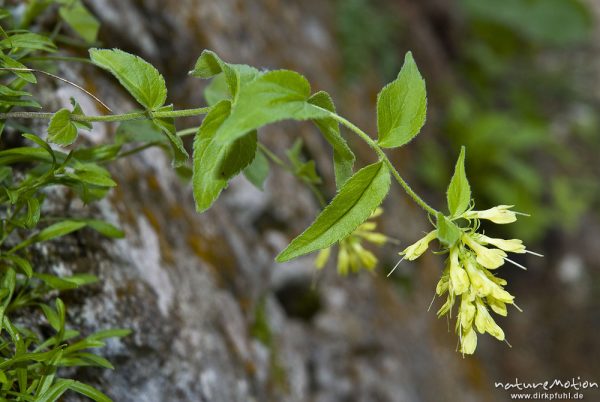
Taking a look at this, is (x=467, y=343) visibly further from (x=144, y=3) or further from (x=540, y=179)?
(x=540, y=179)

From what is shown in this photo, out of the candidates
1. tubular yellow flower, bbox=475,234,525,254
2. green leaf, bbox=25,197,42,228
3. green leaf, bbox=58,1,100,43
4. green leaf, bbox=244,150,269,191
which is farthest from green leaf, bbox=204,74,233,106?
tubular yellow flower, bbox=475,234,525,254

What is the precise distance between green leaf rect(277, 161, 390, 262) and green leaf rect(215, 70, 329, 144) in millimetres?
184

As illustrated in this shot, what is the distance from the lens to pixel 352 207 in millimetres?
1459

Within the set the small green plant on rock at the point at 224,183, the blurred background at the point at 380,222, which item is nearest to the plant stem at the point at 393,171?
the small green plant on rock at the point at 224,183

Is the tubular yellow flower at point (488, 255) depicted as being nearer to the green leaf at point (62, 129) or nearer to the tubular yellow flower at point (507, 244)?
the tubular yellow flower at point (507, 244)

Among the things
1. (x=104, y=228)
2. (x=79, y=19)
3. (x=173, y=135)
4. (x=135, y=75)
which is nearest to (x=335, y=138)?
(x=173, y=135)

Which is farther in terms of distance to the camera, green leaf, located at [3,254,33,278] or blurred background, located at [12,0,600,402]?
blurred background, located at [12,0,600,402]

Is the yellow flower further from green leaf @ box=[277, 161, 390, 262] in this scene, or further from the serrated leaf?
the serrated leaf

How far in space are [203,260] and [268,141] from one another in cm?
97

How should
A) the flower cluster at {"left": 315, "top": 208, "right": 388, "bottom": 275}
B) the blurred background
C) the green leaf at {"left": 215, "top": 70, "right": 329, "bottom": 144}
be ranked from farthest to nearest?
the blurred background
the flower cluster at {"left": 315, "top": 208, "right": 388, "bottom": 275}
the green leaf at {"left": 215, "top": 70, "right": 329, "bottom": 144}

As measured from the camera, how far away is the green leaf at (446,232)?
1374mm

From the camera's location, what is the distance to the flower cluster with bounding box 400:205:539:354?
1423 mm

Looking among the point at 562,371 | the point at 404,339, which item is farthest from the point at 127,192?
the point at 562,371

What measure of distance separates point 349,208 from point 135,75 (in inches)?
22.1
